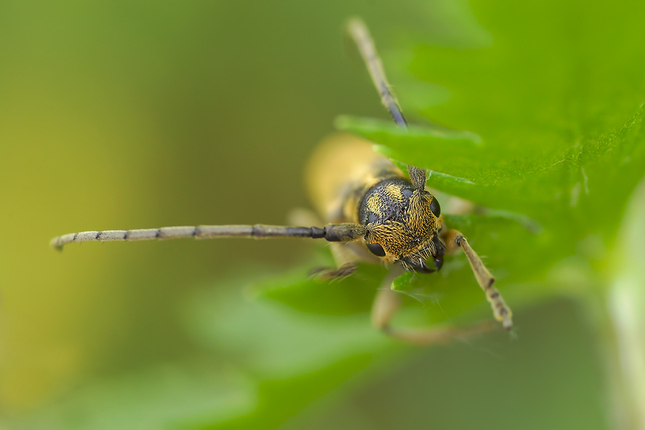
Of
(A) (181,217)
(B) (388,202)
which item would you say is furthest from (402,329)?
(A) (181,217)

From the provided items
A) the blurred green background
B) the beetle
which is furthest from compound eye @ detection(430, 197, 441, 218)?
the blurred green background

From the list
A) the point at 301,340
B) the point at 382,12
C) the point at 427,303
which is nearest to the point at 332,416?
the point at 301,340

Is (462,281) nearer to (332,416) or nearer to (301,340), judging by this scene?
(301,340)

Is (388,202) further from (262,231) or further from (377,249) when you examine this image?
(262,231)

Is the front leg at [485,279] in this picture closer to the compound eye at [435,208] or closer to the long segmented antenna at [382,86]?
the compound eye at [435,208]

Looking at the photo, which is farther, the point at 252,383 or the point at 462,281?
the point at 252,383
